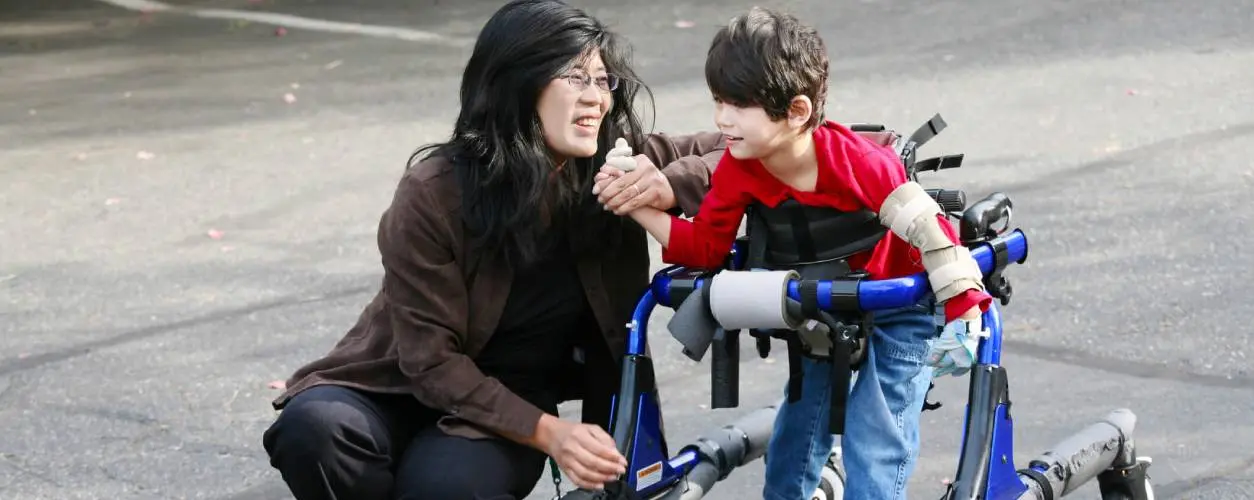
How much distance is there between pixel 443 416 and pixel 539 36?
0.78 metres

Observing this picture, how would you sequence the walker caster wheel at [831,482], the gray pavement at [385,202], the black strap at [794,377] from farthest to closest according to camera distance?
the gray pavement at [385,202], the walker caster wheel at [831,482], the black strap at [794,377]

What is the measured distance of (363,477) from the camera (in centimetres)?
342

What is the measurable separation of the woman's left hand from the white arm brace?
51cm

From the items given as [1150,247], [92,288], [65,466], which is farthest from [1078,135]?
[65,466]

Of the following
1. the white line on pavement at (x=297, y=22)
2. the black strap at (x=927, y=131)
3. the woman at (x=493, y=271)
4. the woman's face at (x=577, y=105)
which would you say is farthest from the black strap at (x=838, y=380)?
the white line on pavement at (x=297, y=22)

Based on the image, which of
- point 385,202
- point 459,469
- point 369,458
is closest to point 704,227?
point 459,469

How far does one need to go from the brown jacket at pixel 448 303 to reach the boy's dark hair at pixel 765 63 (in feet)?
1.28

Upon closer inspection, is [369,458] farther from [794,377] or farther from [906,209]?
[906,209]

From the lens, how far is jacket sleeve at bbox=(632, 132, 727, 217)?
3.49 metres

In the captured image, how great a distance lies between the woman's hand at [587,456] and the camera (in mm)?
3275

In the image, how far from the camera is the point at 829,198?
321cm

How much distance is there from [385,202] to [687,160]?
4.05m

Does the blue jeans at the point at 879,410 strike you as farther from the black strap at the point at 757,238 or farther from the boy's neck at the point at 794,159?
the boy's neck at the point at 794,159

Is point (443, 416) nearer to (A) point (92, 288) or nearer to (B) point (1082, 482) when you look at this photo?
(B) point (1082, 482)
